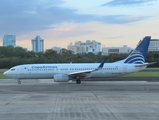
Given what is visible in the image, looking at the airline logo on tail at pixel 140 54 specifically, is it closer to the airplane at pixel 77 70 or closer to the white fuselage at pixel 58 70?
the airplane at pixel 77 70

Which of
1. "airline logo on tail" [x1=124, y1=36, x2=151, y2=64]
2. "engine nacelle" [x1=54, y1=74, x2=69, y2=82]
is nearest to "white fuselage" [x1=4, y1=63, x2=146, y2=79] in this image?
"airline logo on tail" [x1=124, y1=36, x2=151, y2=64]

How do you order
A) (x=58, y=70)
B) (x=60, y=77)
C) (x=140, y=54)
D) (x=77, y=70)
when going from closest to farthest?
1. (x=60, y=77)
2. (x=58, y=70)
3. (x=77, y=70)
4. (x=140, y=54)

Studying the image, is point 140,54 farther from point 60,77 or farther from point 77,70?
point 60,77

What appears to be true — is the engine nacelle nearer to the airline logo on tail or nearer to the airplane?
the airplane

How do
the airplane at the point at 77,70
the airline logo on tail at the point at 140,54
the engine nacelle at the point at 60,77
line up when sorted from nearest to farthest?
the engine nacelle at the point at 60,77
the airplane at the point at 77,70
the airline logo on tail at the point at 140,54

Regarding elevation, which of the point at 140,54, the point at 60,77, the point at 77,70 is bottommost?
the point at 60,77

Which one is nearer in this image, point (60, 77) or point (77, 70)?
point (60, 77)

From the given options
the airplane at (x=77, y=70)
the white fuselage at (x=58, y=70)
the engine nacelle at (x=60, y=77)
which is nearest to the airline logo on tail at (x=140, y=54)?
the airplane at (x=77, y=70)

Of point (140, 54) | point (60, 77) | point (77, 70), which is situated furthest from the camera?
point (140, 54)

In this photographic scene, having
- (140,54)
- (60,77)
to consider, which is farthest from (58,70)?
(140,54)

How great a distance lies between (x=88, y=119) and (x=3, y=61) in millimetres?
65922

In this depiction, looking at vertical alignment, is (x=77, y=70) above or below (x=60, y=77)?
above

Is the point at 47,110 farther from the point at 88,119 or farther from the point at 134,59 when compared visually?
the point at 134,59

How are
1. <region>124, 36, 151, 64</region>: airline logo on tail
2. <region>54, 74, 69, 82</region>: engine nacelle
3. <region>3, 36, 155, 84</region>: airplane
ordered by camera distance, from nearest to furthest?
1. <region>54, 74, 69, 82</region>: engine nacelle
2. <region>3, 36, 155, 84</region>: airplane
3. <region>124, 36, 151, 64</region>: airline logo on tail
